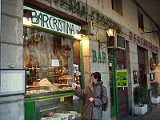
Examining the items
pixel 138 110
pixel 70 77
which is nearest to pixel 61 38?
pixel 70 77

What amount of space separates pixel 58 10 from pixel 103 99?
2.46 m

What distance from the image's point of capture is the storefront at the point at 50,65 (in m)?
4.55

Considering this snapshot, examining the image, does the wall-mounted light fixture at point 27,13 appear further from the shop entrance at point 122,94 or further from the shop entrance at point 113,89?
the shop entrance at point 122,94

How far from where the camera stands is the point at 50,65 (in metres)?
5.61

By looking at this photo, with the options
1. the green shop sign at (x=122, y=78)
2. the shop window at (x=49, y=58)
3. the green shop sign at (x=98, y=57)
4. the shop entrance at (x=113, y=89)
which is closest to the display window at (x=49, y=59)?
the shop window at (x=49, y=58)

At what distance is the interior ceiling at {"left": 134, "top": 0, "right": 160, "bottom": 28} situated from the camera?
11492mm

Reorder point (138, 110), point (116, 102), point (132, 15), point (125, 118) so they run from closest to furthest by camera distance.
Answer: point (116, 102) → point (125, 118) → point (138, 110) → point (132, 15)

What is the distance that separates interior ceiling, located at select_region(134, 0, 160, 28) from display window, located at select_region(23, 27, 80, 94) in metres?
6.98

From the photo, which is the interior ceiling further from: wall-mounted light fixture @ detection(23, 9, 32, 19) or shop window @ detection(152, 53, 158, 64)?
wall-mounted light fixture @ detection(23, 9, 32, 19)

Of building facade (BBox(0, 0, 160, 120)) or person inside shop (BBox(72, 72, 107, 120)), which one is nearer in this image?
building facade (BBox(0, 0, 160, 120))

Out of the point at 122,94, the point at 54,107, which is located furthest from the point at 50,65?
the point at 122,94

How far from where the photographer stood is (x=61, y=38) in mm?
5758

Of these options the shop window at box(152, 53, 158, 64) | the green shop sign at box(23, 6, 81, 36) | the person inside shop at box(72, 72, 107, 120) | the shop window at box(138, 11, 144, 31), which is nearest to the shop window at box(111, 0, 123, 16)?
the shop window at box(138, 11, 144, 31)

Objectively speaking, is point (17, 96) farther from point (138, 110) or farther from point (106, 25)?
point (138, 110)
